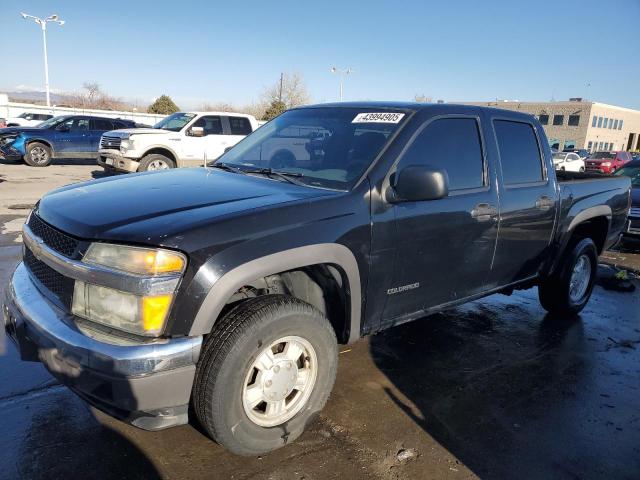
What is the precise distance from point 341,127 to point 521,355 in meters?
2.42

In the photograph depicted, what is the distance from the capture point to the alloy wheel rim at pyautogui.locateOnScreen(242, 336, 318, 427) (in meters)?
2.59

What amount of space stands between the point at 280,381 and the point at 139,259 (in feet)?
3.22

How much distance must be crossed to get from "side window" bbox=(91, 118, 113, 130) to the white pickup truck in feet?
13.2

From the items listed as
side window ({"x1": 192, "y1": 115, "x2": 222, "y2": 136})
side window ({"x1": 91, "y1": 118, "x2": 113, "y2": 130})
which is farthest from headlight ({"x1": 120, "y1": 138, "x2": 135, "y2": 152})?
side window ({"x1": 91, "y1": 118, "x2": 113, "y2": 130})

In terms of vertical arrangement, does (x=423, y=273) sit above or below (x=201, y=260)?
below

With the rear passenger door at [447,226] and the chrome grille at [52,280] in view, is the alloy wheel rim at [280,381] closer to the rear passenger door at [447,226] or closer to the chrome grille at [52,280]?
the rear passenger door at [447,226]

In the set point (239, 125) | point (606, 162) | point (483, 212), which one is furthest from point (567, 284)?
point (606, 162)

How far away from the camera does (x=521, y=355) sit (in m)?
4.20

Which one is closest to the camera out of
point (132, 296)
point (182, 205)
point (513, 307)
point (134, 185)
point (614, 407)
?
point (132, 296)

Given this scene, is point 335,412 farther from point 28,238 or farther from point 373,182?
point 28,238

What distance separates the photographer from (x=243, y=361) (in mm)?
2432

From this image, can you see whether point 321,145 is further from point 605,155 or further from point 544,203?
point 605,155

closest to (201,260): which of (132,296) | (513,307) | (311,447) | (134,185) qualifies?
(132,296)

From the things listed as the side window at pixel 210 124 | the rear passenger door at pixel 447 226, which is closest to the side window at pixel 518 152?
the rear passenger door at pixel 447 226
